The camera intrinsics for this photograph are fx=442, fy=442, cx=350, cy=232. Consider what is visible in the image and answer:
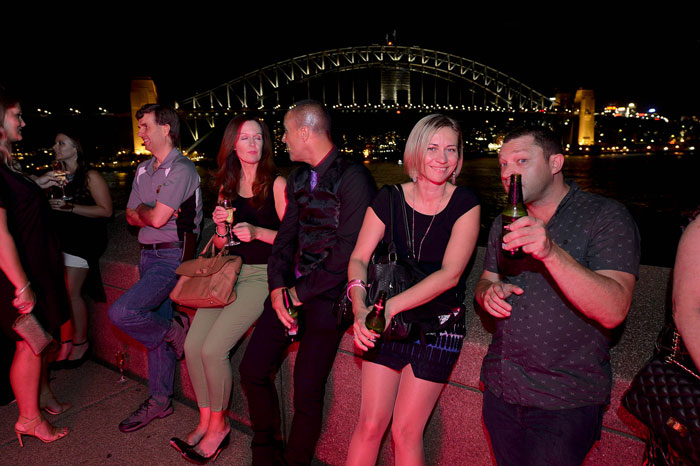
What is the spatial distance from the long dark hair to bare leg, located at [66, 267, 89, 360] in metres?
1.63

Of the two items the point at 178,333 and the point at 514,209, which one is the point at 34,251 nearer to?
the point at 178,333

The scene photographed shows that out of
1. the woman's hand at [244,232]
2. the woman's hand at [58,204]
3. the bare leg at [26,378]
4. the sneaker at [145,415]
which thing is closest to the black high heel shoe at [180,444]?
the sneaker at [145,415]

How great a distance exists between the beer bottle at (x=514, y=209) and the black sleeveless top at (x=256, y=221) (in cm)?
158

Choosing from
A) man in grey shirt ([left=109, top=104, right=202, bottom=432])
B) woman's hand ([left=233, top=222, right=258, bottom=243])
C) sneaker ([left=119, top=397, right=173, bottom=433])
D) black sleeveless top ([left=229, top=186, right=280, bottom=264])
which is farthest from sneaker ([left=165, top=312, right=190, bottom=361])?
woman's hand ([left=233, top=222, right=258, bottom=243])

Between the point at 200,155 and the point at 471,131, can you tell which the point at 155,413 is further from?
the point at 471,131

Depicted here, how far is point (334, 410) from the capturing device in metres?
2.47

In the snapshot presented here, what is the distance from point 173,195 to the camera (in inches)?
111

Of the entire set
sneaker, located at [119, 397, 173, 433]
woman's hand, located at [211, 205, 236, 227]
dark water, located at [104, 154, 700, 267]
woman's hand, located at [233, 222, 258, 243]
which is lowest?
dark water, located at [104, 154, 700, 267]

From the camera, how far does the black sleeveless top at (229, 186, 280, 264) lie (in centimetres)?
267

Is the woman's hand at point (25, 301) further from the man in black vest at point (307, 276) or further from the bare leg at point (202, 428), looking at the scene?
the man in black vest at point (307, 276)

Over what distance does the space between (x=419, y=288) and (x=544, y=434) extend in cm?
66

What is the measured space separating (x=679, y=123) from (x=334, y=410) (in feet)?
376

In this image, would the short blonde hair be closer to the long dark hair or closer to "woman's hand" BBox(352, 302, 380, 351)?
"woman's hand" BBox(352, 302, 380, 351)

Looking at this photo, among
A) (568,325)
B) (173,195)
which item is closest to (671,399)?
(568,325)
